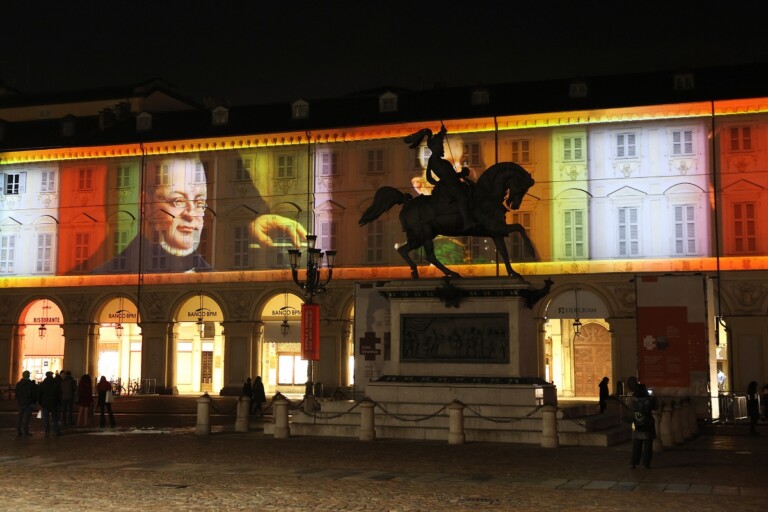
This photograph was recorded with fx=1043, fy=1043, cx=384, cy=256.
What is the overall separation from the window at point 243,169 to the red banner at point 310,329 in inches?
672

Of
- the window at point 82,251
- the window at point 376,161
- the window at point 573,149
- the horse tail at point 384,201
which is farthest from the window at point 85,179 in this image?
the horse tail at point 384,201

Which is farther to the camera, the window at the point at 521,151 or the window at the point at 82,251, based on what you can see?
the window at the point at 82,251

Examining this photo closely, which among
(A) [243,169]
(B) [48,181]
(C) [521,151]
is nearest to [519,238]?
(C) [521,151]

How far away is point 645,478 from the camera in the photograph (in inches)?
575

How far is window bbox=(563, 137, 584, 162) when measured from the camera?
144ft

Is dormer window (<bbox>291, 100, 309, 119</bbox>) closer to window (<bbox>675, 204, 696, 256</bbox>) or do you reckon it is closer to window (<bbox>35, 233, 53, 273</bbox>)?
window (<bbox>35, 233, 53, 273</bbox>)

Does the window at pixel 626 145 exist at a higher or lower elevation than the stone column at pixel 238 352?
higher

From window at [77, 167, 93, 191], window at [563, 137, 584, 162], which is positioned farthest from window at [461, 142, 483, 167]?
window at [77, 167, 93, 191]

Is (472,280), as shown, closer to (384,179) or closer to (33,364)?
(384,179)

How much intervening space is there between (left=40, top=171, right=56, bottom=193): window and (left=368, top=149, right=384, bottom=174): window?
16125 mm

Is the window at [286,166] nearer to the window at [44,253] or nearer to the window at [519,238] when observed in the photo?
the window at [519,238]

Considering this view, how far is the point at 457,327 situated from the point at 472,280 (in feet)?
3.34

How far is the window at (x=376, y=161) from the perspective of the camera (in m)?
46.4

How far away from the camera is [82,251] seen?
5012 centimetres
